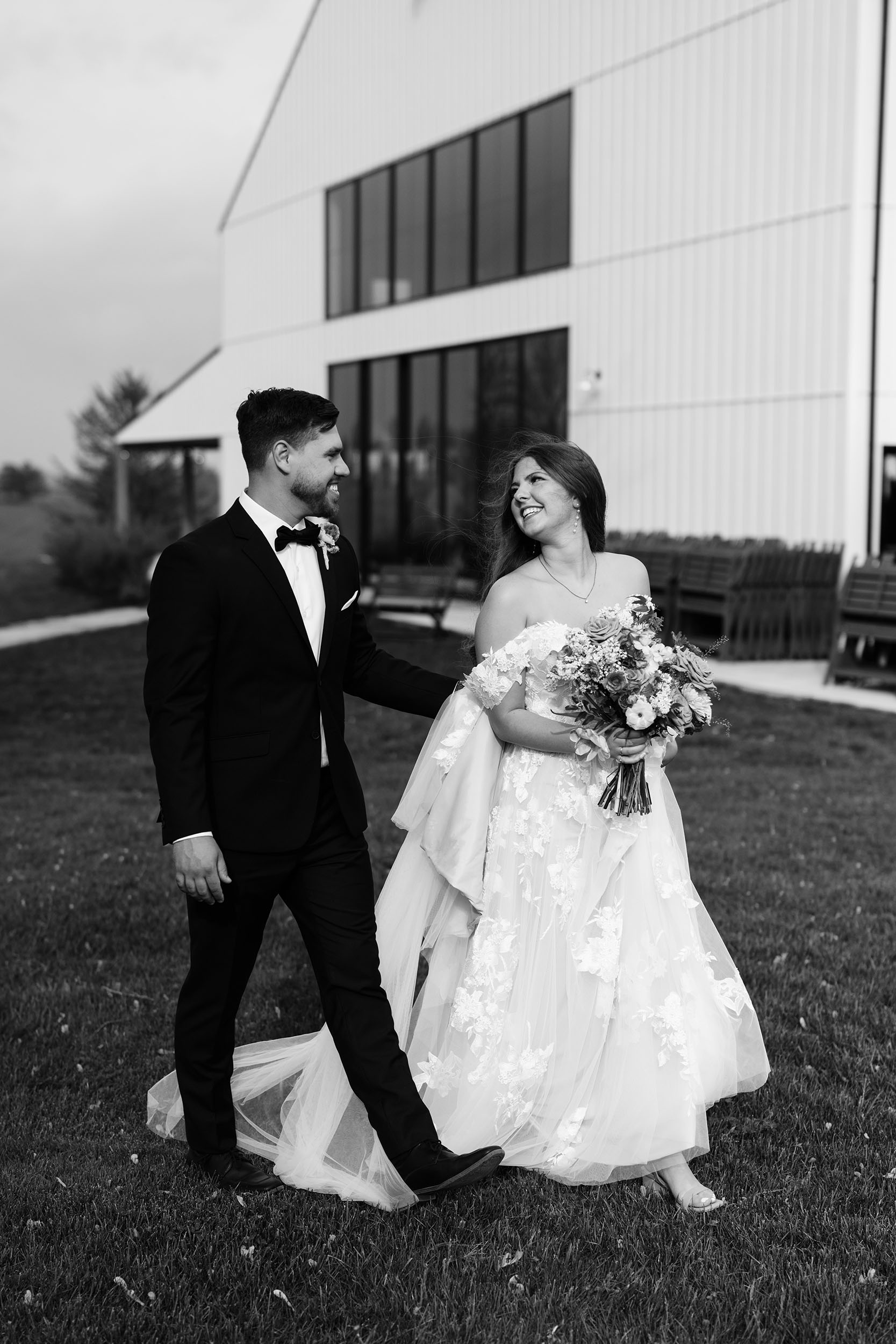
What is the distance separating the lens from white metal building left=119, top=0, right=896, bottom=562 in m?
14.6

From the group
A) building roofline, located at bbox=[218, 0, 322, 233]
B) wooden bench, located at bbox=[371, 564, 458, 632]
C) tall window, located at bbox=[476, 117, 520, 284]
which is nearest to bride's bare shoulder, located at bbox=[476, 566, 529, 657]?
wooden bench, located at bbox=[371, 564, 458, 632]

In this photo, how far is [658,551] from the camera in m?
15.9

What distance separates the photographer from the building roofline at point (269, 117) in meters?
23.8

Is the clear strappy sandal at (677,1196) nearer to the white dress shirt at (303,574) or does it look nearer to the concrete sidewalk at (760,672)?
the white dress shirt at (303,574)

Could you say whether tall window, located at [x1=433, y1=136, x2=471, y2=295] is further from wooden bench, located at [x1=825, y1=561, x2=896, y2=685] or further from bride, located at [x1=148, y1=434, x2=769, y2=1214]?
bride, located at [x1=148, y1=434, x2=769, y2=1214]

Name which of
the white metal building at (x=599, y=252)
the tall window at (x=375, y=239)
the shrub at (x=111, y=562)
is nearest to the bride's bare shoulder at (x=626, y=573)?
the white metal building at (x=599, y=252)

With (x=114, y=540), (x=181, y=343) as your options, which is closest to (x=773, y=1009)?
(x=114, y=540)

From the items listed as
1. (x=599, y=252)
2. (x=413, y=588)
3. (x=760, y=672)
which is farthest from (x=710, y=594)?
(x=599, y=252)

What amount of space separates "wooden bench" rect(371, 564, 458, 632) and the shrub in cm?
1038

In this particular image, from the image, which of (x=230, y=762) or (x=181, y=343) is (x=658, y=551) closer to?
(x=230, y=762)

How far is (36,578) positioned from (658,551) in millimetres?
20951

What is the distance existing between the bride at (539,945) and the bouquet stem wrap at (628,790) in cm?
7

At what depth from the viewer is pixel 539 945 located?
3.93m

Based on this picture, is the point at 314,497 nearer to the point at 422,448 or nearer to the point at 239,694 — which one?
the point at 239,694
